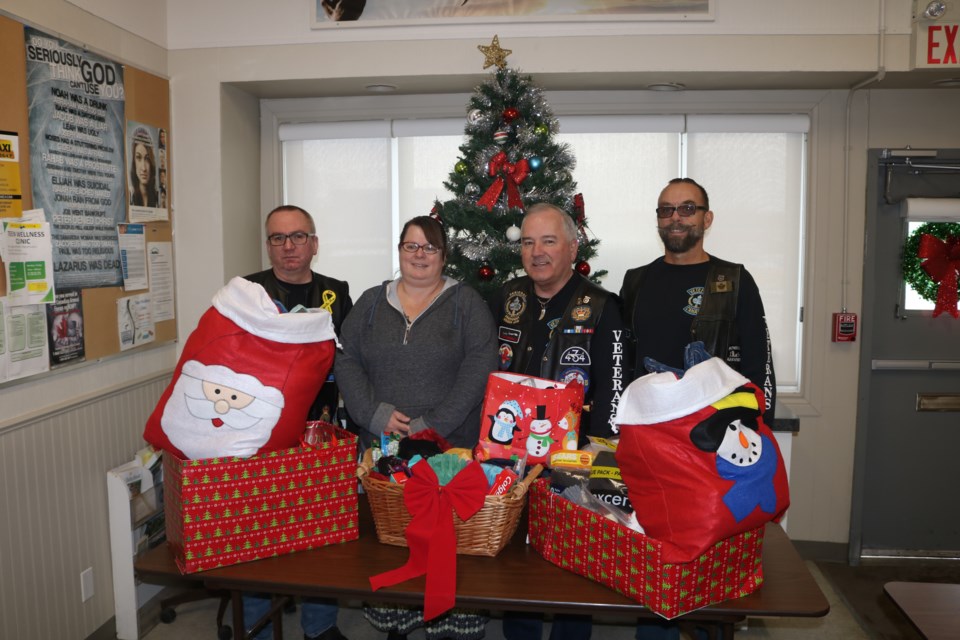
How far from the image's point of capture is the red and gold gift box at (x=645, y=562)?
4.68 ft

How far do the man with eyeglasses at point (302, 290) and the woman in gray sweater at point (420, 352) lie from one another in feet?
1.09

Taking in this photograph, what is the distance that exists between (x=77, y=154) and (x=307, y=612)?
1.87 metres

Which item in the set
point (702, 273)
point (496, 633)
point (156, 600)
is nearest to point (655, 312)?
point (702, 273)

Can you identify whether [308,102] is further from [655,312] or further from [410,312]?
[655,312]

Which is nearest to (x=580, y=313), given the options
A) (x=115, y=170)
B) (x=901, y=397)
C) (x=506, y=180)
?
(x=506, y=180)

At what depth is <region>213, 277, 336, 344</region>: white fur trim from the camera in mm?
1620

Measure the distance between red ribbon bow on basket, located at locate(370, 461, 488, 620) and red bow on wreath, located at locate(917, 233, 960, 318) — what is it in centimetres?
299

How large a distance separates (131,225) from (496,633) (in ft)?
7.55

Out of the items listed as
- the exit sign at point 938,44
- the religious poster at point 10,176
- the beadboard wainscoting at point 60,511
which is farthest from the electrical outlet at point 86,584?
the exit sign at point 938,44

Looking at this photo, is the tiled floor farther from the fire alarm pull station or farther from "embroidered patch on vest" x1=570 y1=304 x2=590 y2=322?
"embroidered patch on vest" x1=570 y1=304 x2=590 y2=322

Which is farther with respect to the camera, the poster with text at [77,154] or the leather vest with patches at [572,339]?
the poster with text at [77,154]

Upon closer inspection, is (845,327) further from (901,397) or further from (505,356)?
(505,356)

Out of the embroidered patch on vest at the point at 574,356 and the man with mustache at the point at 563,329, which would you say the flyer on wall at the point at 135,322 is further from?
the embroidered patch on vest at the point at 574,356

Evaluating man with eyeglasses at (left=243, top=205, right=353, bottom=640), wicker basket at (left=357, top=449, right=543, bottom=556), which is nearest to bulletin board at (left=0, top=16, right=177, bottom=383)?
man with eyeglasses at (left=243, top=205, right=353, bottom=640)
